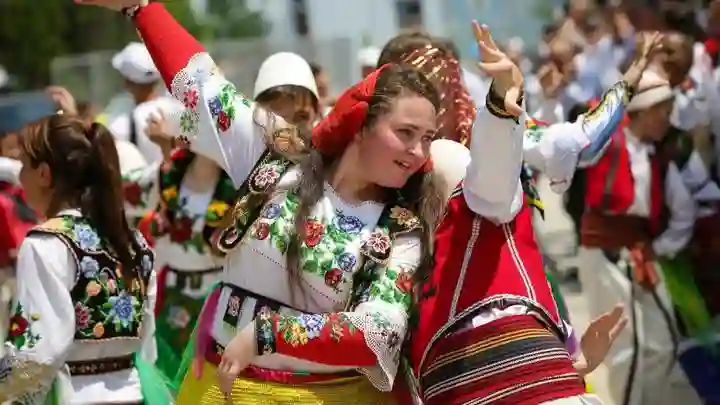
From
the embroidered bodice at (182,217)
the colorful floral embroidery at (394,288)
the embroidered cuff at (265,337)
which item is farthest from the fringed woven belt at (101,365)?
the embroidered bodice at (182,217)

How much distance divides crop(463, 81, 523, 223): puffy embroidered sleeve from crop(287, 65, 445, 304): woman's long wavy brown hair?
0.14 meters

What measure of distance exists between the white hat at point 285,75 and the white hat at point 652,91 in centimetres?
153

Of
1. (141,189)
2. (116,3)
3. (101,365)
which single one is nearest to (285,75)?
(141,189)

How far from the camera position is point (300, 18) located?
58.4 feet

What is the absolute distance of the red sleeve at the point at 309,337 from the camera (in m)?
2.32

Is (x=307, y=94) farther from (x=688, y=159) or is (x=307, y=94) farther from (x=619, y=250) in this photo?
(x=619, y=250)

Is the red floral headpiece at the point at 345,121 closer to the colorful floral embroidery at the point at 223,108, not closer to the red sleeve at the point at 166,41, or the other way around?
the colorful floral embroidery at the point at 223,108

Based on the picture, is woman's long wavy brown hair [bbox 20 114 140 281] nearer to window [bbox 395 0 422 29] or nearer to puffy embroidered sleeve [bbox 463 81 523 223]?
puffy embroidered sleeve [bbox 463 81 523 223]

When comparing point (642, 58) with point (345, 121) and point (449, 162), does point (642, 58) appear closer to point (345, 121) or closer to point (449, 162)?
point (449, 162)

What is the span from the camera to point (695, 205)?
16.3ft

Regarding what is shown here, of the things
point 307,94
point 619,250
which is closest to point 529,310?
point 307,94

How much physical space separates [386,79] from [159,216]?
236cm

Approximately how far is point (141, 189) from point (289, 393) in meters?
2.58

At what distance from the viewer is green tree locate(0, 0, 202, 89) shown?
28688mm
